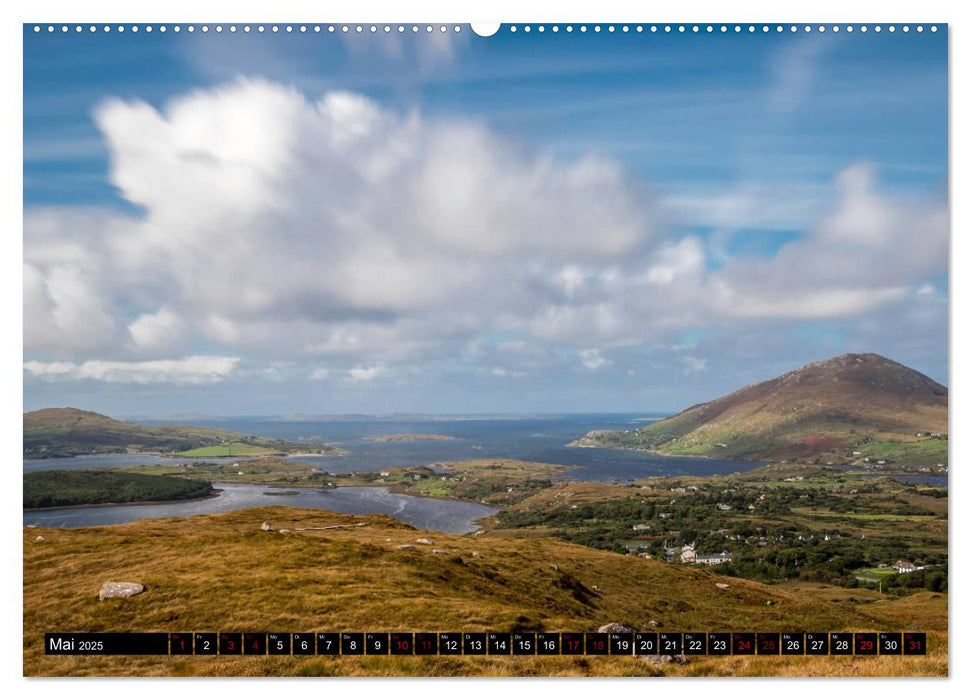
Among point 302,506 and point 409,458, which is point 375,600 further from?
point 302,506

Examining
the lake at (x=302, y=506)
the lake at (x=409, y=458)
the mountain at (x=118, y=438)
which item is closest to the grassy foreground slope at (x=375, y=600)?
the lake at (x=302, y=506)

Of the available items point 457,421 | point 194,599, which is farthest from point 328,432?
point 194,599

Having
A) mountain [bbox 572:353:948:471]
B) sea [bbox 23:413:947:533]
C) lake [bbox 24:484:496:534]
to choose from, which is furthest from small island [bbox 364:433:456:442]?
mountain [bbox 572:353:948:471]

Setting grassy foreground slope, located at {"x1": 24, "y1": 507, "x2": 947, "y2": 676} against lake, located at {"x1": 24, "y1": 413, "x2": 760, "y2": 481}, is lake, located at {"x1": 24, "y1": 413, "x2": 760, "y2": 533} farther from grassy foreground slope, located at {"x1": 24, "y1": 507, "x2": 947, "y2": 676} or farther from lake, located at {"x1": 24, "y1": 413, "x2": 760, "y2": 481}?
grassy foreground slope, located at {"x1": 24, "y1": 507, "x2": 947, "y2": 676}

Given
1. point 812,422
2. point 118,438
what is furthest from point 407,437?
point 812,422

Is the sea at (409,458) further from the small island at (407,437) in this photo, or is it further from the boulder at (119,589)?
the boulder at (119,589)

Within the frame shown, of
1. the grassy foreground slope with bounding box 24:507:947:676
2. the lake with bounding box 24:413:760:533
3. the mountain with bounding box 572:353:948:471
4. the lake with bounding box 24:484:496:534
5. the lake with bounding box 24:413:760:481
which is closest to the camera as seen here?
the grassy foreground slope with bounding box 24:507:947:676
